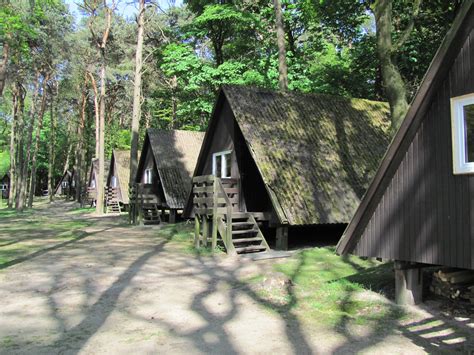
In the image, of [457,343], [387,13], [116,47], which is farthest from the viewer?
[116,47]

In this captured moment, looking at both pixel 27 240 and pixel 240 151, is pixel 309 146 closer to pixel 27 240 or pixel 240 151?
pixel 240 151

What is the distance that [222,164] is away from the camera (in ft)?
53.1

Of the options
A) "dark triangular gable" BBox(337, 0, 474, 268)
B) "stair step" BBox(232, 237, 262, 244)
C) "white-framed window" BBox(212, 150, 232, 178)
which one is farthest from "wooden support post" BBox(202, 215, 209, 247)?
"dark triangular gable" BBox(337, 0, 474, 268)

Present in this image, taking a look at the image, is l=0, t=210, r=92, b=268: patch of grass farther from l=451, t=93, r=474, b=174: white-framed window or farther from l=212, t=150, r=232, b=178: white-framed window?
l=451, t=93, r=474, b=174: white-framed window

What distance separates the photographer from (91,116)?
51.7 meters

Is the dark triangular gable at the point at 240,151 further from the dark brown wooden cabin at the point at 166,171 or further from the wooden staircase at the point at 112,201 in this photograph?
the wooden staircase at the point at 112,201

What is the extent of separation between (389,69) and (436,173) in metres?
5.70

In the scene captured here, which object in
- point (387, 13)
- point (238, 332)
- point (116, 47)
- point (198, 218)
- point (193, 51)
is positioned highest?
point (116, 47)

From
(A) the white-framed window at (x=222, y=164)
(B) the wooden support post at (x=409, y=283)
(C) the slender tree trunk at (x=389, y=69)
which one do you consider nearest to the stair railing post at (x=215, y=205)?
(A) the white-framed window at (x=222, y=164)

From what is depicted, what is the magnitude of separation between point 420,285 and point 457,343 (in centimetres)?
168

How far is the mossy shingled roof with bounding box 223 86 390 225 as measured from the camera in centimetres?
1269

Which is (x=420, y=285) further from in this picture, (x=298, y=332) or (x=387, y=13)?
(x=387, y=13)

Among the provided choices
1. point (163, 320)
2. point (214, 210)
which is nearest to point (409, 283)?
point (163, 320)

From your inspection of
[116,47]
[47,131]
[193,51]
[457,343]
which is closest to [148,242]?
[457,343]
